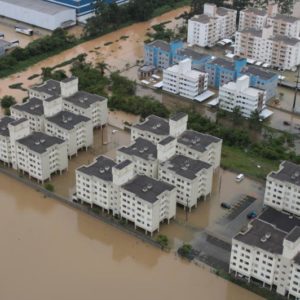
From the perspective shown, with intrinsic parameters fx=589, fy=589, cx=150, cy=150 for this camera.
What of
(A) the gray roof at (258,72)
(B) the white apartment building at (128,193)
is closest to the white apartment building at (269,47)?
Answer: (A) the gray roof at (258,72)

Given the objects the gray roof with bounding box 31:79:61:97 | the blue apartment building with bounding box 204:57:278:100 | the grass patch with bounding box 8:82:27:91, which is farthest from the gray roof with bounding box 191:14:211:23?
the gray roof with bounding box 31:79:61:97

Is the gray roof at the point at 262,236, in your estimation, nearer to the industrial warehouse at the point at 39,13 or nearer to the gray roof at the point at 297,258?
the gray roof at the point at 297,258

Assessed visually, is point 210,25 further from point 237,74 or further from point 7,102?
point 7,102

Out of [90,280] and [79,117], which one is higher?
[79,117]

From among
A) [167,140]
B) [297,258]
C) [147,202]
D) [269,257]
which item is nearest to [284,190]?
[269,257]

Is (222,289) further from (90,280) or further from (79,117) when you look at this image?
(79,117)

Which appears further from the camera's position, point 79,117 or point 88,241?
point 79,117

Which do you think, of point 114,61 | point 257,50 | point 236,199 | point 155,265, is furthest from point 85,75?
point 155,265

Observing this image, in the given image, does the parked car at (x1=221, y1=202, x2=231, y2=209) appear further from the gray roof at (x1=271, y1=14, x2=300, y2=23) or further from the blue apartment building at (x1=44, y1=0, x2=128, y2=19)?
the blue apartment building at (x1=44, y1=0, x2=128, y2=19)
